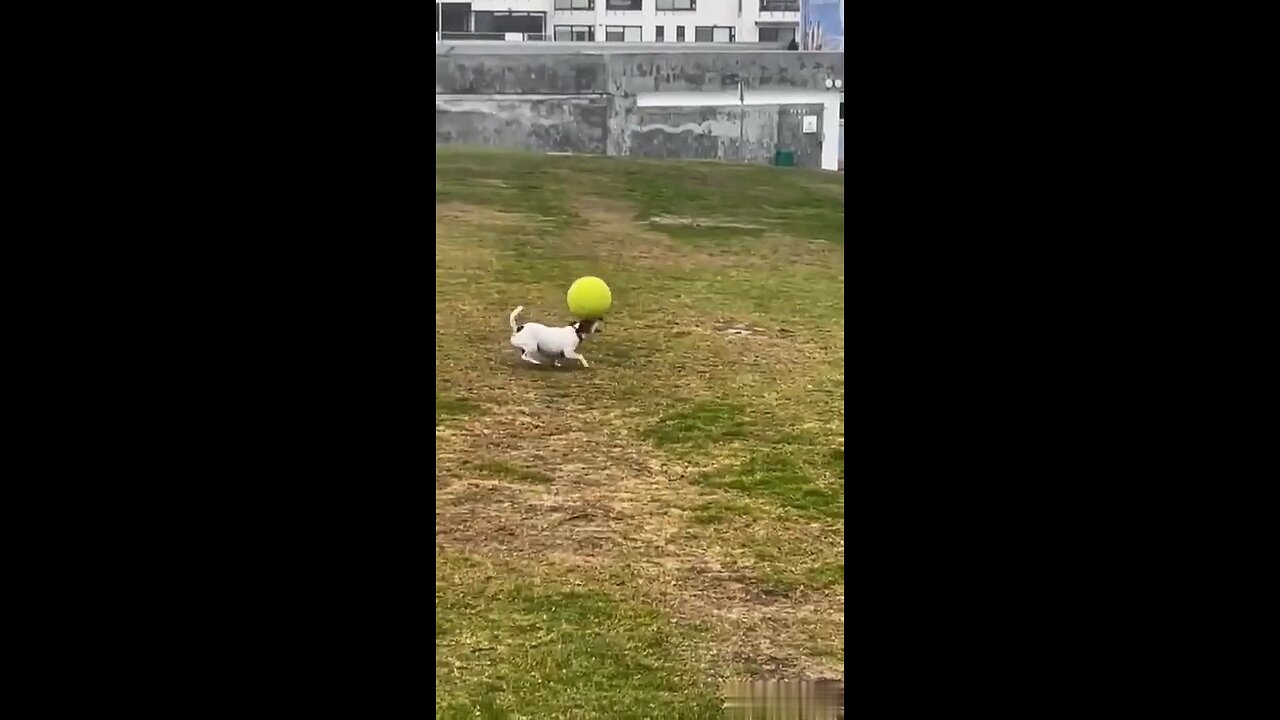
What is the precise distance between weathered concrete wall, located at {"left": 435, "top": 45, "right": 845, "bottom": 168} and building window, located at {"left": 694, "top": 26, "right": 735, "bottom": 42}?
3.41 ft

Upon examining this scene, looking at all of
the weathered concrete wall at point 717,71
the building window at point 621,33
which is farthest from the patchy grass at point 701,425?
the building window at point 621,33

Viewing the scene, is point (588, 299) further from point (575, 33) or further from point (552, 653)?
point (575, 33)

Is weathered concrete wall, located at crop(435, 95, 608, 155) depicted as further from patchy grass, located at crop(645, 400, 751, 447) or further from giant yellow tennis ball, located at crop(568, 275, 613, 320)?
patchy grass, located at crop(645, 400, 751, 447)

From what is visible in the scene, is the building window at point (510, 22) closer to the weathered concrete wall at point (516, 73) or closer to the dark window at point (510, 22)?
the dark window at point (510, 22)

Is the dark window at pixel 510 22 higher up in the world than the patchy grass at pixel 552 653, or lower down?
higher up

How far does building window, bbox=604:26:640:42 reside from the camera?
6242mm

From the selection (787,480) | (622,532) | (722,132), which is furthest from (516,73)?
(622,532)

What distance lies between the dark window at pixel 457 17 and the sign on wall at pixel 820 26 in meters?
1.48

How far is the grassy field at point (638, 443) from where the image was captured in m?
1.75

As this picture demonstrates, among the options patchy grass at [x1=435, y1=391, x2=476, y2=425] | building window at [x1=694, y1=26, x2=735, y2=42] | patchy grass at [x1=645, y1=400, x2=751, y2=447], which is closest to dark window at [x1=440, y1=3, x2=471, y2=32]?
building window at [x1=694, y1=26, x2=735, y2=42]

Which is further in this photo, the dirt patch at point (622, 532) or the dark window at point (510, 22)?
the dark window at point (510, 22)
